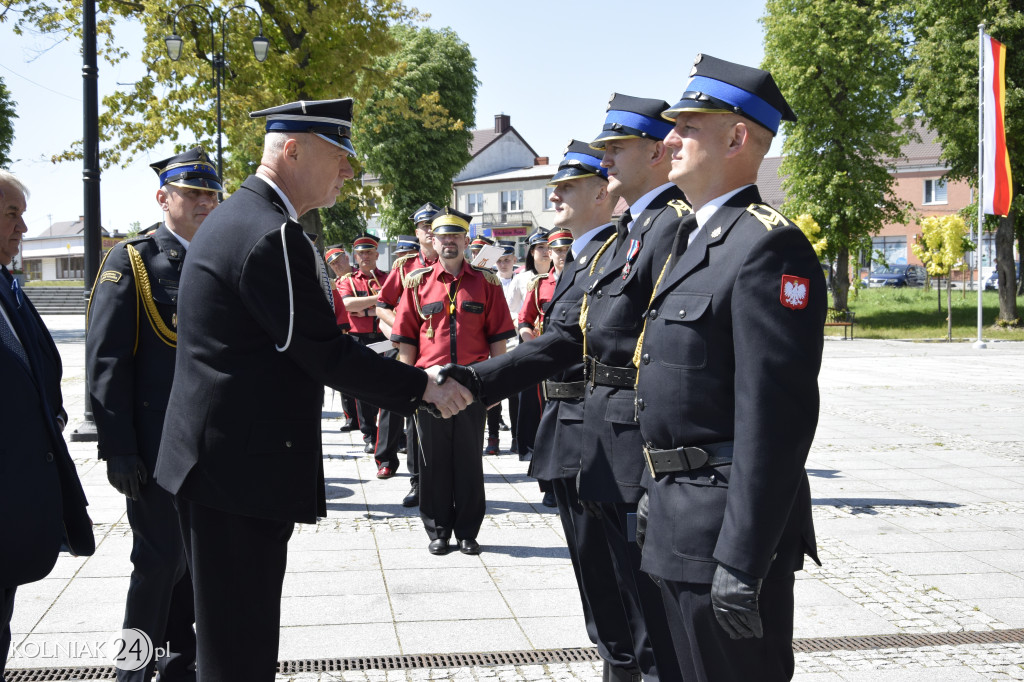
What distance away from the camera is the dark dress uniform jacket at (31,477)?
2.92 metres

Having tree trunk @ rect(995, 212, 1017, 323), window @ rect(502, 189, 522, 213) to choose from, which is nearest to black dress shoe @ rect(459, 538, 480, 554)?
tree trunk @ rect(995, 212, 1017, 323)

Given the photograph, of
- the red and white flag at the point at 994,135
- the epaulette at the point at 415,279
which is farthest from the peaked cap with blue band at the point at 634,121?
the red and white flag at the point at 994,135

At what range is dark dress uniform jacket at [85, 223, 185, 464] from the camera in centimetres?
395

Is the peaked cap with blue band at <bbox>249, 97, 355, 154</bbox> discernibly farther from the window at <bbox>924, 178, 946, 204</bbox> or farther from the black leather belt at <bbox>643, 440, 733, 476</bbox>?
the window at <bbox>924, 178, 946, 204</bbox>

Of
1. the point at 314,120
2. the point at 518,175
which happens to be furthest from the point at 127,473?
the point at 518,175

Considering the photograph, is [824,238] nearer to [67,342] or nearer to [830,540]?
[67,342]

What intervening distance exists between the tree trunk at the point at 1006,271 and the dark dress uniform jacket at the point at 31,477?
3136 centimetres

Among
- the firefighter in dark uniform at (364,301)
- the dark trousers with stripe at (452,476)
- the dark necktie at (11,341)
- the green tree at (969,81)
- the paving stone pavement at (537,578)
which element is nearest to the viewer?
the dark necktie at (11,341)

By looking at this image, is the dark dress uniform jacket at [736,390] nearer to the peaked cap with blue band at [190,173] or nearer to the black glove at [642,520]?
the black glove at [642,520]

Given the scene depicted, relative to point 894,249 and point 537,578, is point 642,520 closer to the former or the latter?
point 537,578

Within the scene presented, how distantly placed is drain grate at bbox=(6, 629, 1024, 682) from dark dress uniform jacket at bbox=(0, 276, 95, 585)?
126 cm

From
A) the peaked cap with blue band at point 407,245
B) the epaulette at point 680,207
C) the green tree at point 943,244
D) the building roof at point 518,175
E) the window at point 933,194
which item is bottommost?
the epaulette at point 680,207

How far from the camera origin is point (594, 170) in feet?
15.1

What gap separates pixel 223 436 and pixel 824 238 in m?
34.7
